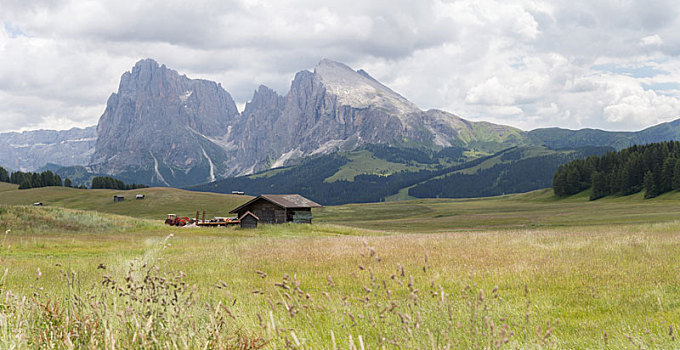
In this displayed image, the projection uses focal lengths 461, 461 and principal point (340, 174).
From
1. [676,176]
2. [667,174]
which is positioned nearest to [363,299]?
[676,176]

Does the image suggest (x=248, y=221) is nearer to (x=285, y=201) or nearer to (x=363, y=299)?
(x=285, y=201)

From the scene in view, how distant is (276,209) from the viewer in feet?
240

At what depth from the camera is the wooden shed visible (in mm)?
72375

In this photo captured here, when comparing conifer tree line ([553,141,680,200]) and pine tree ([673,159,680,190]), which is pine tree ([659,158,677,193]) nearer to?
conifer tree line ([553,141,680,200])

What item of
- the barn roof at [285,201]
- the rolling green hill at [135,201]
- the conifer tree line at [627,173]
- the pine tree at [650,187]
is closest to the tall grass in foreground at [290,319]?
the barn roof at [285,201]

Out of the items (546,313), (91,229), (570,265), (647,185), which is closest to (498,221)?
(647,185)

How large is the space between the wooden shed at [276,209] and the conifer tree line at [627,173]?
303ft

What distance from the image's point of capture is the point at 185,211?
5030 inches

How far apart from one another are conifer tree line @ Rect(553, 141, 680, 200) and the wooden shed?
303ft

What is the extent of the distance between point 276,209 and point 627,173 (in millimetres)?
104125

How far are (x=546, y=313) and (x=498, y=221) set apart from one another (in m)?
83.9

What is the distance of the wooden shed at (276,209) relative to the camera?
72.4 metres

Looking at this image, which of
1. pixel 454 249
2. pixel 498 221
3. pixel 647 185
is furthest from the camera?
pixel 647 185

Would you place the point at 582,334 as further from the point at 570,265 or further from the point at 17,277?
the point at 17,277
